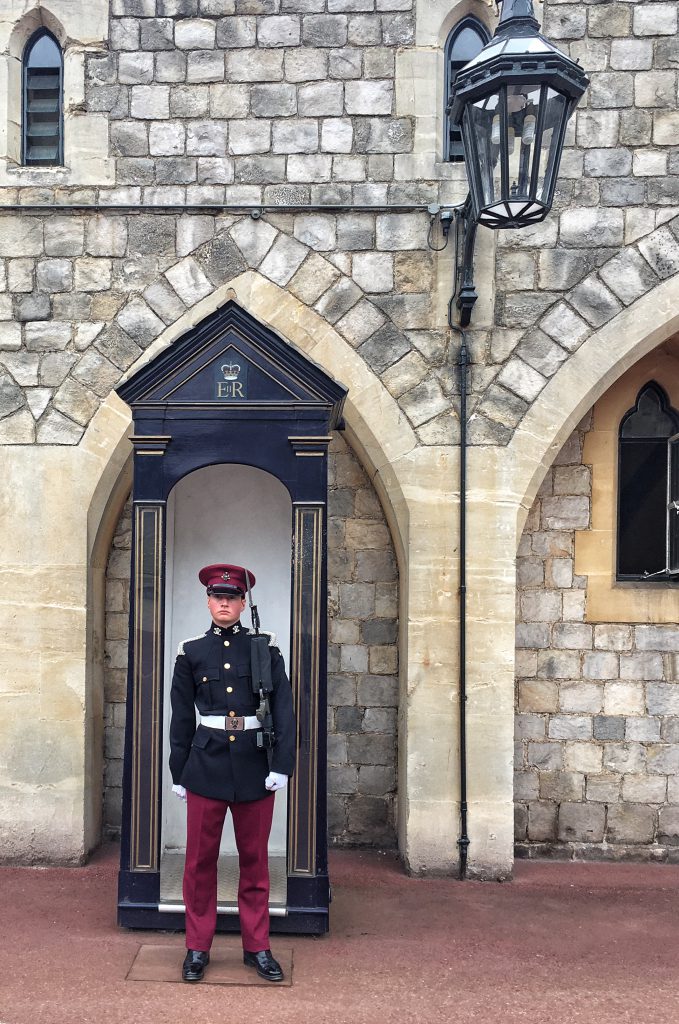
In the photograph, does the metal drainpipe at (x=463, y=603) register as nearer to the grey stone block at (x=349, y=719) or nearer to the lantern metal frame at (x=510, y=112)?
the grey stone block at (x=349, y=719)

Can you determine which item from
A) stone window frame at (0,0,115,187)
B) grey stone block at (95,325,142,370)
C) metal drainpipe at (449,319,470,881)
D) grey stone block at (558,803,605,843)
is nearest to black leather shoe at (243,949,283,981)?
metal drainpipe at (449,319,470,881)

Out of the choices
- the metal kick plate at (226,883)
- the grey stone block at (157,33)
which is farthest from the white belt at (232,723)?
the grey stone block at (157,33)

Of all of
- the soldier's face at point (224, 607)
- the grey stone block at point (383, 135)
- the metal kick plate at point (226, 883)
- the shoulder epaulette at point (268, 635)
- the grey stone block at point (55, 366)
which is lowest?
the metal kick plate at point (226, 883)

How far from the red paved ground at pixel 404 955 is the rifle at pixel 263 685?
2.86ft

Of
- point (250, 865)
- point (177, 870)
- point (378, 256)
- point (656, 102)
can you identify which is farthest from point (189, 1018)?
point (656, 102)

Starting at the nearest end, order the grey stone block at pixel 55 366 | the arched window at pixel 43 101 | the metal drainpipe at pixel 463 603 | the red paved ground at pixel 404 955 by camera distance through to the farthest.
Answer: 1. the red paved ground at pixel 404 955
2. the metal drainpipe at pixel 463 603
3. the grey stone block at pixel 55 366
4. the arched window at pixel 43 101

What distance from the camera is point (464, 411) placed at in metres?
4.98

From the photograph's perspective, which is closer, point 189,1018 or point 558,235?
point 189,1018

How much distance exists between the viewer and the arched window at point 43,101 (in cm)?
523

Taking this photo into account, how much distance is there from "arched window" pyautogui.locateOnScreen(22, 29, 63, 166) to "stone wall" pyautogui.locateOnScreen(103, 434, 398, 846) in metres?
2.18

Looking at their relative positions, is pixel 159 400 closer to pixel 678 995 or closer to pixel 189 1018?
pixel 189 1018

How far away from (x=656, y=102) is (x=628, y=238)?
27.0 inches

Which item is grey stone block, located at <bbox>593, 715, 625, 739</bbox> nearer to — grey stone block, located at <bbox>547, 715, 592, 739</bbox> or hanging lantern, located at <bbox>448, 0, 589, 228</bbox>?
grey stone block, located at <bbox>547, 715, 592, 739</bbox>

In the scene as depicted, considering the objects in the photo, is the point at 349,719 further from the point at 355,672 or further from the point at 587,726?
the point at 587,726
